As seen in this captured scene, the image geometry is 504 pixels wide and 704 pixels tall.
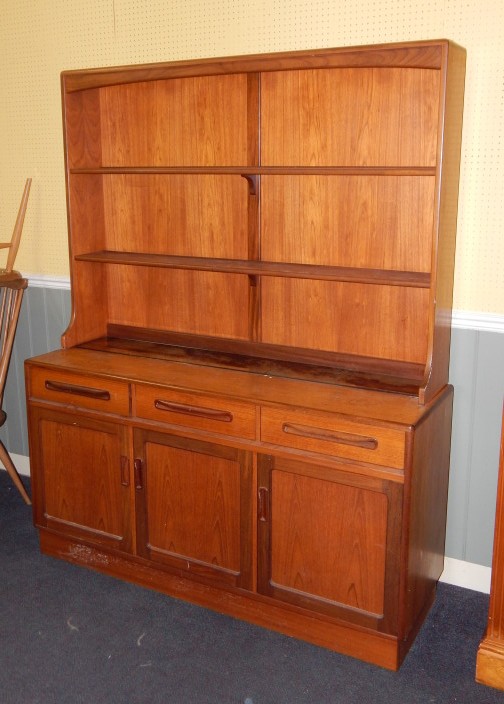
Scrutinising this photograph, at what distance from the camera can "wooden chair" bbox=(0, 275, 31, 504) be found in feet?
10.7

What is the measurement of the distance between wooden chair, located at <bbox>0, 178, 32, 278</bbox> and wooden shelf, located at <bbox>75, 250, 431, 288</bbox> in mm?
494

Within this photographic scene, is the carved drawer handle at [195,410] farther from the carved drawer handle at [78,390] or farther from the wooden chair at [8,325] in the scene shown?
the wooden chair at [8,325]

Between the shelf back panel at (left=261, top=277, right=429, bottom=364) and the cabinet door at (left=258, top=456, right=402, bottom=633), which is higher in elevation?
the shelf back panel at (left=261, top=277, right=429, bottom=364)

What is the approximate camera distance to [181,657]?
2418 millimetres

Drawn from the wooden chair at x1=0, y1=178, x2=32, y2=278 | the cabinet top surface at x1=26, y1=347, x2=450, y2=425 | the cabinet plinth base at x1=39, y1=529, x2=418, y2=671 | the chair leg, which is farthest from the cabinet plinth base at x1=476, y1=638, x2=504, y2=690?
the wooden chair at x1=0, y1=178, x2=32, y2=278

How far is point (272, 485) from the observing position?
242 centimetres

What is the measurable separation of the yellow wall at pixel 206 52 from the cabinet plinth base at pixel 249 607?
1175mm

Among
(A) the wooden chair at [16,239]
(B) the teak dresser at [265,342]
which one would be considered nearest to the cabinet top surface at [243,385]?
(B) the teak dresser at [265,342]

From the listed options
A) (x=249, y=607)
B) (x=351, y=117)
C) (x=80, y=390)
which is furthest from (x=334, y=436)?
(x=351, y=117)

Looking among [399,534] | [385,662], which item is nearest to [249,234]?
[399,534]

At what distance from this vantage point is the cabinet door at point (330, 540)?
227 cm

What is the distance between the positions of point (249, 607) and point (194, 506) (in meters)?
0.40

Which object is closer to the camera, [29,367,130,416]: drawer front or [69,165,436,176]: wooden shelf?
[69,165,436,176]: wooden shelf

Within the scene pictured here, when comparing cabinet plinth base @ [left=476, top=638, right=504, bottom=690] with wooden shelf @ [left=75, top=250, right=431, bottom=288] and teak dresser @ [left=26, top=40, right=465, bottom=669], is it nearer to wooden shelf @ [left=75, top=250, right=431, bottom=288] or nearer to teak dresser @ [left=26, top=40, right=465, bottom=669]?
teak dresser @ [left=26, top=40, right=465, bottom=669]
